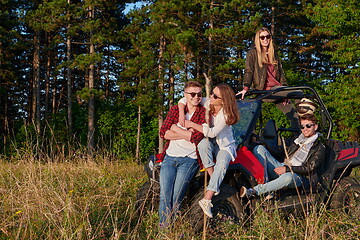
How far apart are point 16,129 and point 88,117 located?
15.2 ft

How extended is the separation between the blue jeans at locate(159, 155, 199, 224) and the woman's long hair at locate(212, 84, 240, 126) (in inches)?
25.3

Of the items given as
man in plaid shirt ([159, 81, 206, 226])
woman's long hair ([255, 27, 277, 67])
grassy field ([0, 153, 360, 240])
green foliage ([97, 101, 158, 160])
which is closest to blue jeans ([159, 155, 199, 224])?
man in plaid shirt ([159, 81, 206, 226])

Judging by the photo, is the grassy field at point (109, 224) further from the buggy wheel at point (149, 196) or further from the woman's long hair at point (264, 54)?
the woman's long hair at point (264, 54)

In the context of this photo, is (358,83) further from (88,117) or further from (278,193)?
(278,193)

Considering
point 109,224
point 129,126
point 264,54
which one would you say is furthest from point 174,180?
point 129,126

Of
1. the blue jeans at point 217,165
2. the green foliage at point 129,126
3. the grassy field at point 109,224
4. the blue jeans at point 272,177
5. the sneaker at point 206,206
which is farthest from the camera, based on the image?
the green foliage at point 129,126

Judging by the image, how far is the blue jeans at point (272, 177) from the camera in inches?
180

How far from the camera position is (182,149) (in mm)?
4617

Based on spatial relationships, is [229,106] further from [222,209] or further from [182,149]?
[222,209]

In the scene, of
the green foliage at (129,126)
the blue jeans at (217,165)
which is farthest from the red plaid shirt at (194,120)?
the green foliage at (129,126)

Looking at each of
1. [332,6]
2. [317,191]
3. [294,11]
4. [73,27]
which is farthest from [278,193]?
[294,11]

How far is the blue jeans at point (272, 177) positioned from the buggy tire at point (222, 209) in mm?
275

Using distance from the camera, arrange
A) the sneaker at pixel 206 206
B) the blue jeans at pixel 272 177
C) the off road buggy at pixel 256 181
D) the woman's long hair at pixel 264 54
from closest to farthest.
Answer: the sneaker at pixel 206 206
the off road buggy at pixel 256 181
the blue jeans at pixel 272 177
the woman's long hair at pixel 264 54

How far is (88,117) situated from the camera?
22.7m
